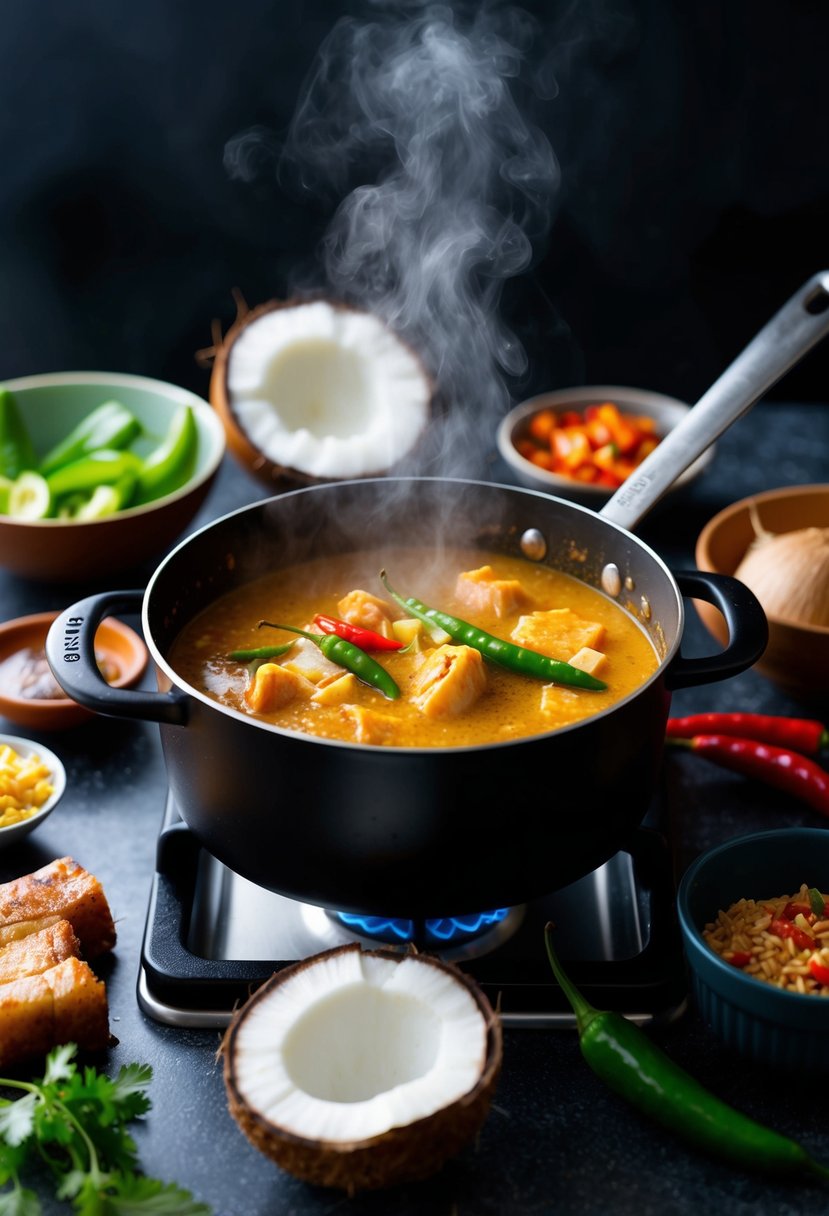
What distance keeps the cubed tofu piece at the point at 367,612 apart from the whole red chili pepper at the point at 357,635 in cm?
4

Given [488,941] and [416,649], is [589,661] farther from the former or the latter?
[488,941]

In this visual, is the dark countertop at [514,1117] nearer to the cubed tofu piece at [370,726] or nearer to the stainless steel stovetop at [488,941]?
the stainless steel stovetop at [488,941]

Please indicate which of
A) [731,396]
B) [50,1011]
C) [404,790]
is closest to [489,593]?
[731,396]

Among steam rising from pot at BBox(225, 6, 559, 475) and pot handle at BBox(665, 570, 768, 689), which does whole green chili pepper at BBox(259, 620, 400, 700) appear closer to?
Answer: pot handle at BBox(665, 570, 768, 689)

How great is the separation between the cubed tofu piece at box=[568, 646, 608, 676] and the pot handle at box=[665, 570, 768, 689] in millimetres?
188

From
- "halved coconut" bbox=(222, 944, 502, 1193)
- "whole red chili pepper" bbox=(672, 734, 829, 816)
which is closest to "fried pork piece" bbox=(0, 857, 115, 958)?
"halved coconut" bbox=(222, 944, 502, 1193)

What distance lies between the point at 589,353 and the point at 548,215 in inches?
20.1

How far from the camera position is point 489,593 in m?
2.35

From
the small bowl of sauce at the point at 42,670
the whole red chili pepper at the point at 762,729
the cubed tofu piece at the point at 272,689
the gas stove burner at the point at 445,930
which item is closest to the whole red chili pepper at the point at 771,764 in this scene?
the whole red chili pepper at the point at 762,729

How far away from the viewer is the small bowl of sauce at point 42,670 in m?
2.50

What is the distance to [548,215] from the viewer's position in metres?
3.92

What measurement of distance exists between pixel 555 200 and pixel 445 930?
8.72ft

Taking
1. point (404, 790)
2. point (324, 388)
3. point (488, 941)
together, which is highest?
point (404, 790)

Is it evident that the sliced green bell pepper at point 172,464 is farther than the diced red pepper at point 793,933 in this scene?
Yes
